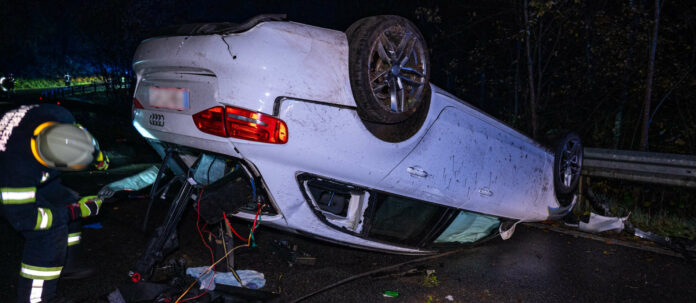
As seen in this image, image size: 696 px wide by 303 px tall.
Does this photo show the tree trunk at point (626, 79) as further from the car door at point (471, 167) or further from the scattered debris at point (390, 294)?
the scattered debris at point (390, 294)

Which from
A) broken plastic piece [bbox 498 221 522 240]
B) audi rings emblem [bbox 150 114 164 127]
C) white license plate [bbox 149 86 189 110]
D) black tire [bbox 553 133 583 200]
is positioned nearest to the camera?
white license plate [bbox 149 86 189 110]

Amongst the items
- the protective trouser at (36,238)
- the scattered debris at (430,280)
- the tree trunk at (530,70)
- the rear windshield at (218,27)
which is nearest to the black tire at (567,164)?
the scattered debris at (430,280)

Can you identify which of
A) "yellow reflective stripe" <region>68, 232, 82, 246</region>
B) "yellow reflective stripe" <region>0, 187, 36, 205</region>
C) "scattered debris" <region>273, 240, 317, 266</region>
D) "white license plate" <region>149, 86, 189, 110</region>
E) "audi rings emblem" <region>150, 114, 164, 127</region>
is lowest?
"scattered debris" <region>273, 240, 317, 266</region>

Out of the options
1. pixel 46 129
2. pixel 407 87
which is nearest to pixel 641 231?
pixel 407 87

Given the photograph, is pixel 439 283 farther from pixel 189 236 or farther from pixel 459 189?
pixel 189 236

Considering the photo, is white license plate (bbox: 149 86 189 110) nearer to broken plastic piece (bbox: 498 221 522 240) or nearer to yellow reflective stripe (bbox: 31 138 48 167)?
yellow reflective stripe (bbox: 31 138 48 167)

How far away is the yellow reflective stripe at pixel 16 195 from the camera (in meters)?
2.48

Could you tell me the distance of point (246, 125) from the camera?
254 cm

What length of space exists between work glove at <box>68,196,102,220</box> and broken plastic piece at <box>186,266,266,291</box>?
2.64 feet

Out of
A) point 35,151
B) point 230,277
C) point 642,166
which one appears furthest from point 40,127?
point 642,166

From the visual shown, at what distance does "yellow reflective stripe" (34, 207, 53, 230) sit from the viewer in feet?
8.56

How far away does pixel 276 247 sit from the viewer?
3.70m

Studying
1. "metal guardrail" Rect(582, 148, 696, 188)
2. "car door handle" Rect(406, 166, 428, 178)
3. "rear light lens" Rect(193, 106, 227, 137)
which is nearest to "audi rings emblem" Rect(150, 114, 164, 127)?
"rear light lens" Rect(193, 106, 227, 137)

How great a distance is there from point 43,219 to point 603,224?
5084 mm
